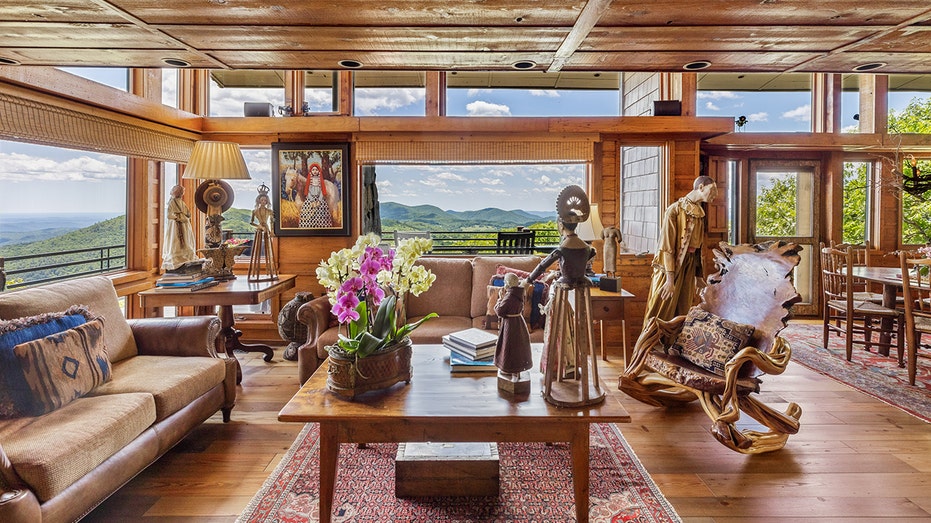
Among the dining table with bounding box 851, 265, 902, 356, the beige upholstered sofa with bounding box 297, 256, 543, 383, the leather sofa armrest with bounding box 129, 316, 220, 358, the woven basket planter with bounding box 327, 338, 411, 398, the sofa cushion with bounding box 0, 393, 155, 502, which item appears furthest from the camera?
the dining table with bounding box 851, 265, 902, 356

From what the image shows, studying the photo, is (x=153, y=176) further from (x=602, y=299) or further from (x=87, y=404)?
(x=602, y=299)

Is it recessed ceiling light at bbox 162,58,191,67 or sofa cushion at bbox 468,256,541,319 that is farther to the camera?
sofa cushion at bbox 468,256,541,319

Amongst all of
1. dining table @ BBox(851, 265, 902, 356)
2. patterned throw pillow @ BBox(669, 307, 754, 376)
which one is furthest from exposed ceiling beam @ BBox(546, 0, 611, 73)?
dining table @ BBox(851, 265, 902, 356)

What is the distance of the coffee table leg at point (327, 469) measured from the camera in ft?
6.27

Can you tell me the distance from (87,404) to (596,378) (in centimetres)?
218

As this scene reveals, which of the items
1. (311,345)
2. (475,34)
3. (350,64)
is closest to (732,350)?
(475,34)

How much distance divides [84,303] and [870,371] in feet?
18.1

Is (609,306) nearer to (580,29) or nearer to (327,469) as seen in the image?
(327,469)

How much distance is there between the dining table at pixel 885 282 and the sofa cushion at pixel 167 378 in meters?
4.83

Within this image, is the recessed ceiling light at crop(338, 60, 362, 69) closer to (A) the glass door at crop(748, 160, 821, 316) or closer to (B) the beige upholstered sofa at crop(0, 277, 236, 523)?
(B) the beige upholstered sofa at crop(0, 277, 236, 523)

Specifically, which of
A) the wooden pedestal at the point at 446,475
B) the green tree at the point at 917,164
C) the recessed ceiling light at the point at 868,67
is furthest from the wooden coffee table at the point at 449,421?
the green tree at the point at 917,164

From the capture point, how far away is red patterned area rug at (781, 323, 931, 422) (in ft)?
11.3

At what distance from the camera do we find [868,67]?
5.70 feet

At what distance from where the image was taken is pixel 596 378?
78.7 inches
